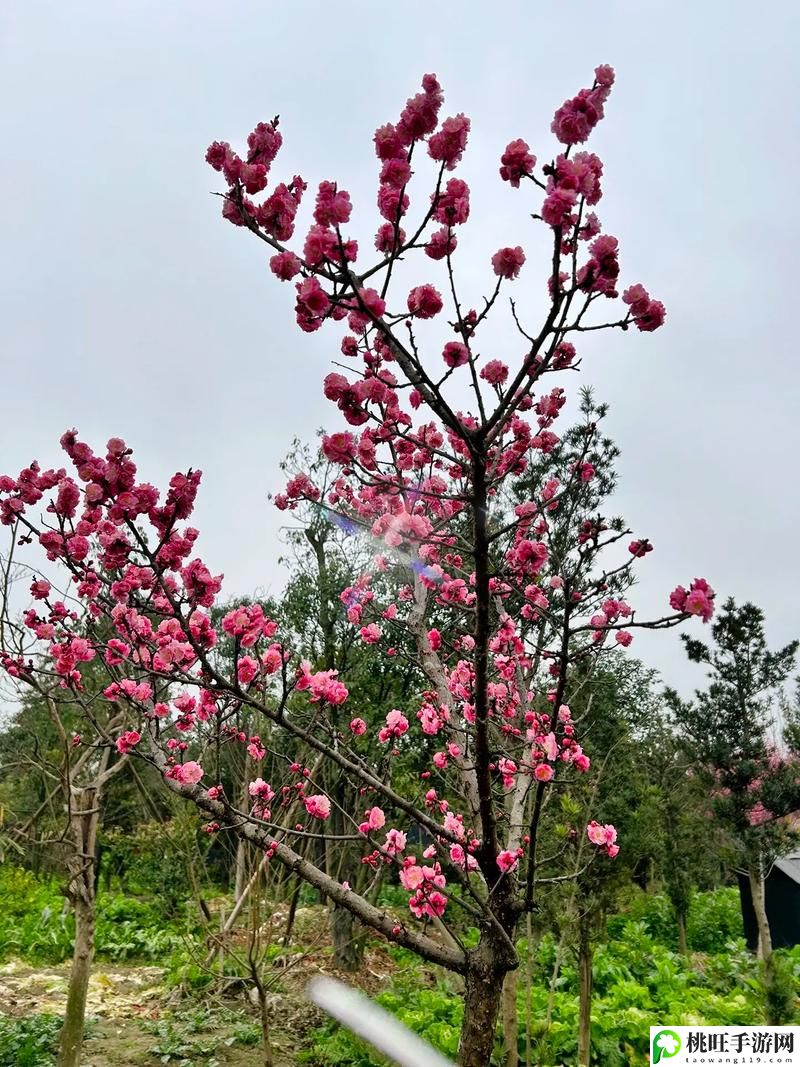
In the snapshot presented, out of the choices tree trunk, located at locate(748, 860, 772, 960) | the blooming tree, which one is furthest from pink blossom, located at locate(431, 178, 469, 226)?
tree trunk, located at locate(748, 860, 772, 960)

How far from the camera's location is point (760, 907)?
10.4 metres

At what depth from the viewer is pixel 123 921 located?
11.4 meters

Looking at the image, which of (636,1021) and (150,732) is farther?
(636,1021)

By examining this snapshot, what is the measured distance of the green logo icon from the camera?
479cm

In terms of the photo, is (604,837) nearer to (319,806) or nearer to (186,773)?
(319,806)

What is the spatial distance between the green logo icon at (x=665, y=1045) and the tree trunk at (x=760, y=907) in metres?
6.21

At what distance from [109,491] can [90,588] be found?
0.81 metres

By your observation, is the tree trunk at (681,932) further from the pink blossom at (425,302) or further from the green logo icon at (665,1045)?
the pink blossom at (425,302)

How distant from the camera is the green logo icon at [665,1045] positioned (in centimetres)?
479

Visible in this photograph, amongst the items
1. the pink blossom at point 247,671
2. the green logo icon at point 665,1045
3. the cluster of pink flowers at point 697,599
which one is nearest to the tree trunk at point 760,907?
the green logo icon at point 665,1045

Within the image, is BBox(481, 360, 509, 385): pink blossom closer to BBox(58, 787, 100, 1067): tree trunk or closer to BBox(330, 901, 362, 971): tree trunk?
BBox(58, 787, 100, 1067): tree trunk

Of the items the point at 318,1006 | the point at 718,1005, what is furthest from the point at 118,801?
the point at 718,1005

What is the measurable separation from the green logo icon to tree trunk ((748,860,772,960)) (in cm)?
621

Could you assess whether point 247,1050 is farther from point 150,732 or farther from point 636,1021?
point 150,732
